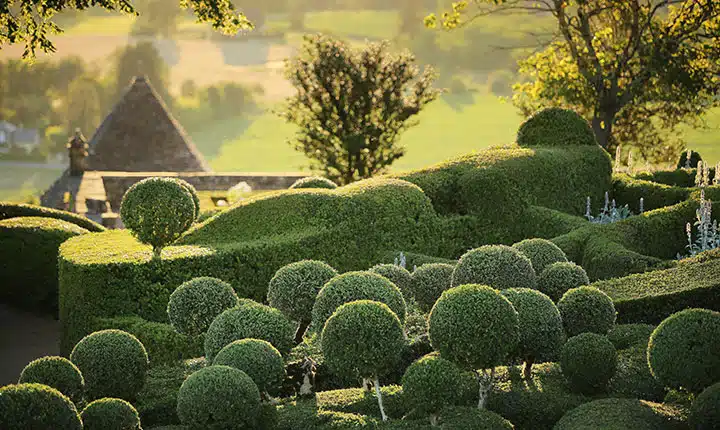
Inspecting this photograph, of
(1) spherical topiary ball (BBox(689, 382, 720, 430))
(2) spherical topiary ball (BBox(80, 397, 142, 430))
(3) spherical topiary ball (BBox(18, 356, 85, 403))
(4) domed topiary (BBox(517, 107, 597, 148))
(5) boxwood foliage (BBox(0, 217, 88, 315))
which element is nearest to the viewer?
(1) spherical topiary ball (BBox(689, 382, 720, 430))

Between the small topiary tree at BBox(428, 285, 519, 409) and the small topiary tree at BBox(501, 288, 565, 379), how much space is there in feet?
3.03

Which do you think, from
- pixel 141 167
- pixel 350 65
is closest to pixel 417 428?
pixel 350 65

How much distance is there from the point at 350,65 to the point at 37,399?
23112 millimetres

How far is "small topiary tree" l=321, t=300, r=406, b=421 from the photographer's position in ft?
29.4

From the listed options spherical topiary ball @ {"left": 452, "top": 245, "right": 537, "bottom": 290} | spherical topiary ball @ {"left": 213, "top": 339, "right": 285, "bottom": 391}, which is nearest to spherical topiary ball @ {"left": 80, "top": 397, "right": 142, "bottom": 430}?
spherical topiary ball @ {"left": 213, "top": 339, "right": 285, "bottom": 391}

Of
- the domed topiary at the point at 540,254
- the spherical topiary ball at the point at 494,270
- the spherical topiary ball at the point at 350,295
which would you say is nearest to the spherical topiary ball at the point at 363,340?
the spherical topiary ball at the point at 350,295

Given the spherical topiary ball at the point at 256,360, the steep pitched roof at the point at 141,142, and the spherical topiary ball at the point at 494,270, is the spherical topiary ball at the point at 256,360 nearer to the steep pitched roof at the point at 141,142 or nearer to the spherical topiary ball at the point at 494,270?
the spherical topiary ball at the point at 494,270

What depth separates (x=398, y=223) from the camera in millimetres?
16109

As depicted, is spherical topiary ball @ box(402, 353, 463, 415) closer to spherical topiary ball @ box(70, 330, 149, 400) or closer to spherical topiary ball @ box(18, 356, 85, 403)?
spherical topiary ball @ box(70, 330, 149, 400)

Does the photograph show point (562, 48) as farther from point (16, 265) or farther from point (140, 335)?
point (140, 335)

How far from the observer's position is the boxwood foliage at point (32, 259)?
18.2 meters

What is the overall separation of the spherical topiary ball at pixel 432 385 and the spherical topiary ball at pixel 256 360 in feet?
4.89

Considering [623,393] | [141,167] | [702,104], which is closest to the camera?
[623,393]

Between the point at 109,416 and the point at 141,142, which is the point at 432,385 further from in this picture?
the point at 141,142
